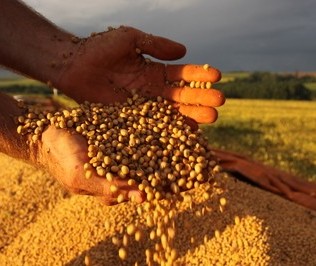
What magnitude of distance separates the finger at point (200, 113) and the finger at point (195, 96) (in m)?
0.03

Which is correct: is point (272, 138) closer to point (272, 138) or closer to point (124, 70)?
point (272, 138)

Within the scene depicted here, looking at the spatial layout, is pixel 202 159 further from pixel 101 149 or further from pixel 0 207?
pixel 0 207

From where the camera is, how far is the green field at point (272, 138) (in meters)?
6.42

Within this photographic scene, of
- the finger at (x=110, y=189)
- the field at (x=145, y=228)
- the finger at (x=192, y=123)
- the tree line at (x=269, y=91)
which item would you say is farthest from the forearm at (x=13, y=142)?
the tree line at (x=269, y=91)

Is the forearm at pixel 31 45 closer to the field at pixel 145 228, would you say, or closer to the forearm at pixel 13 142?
the forearm at pixel 13 142

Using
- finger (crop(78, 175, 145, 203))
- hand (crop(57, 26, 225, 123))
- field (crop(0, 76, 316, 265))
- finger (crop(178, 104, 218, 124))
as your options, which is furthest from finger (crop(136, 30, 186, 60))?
finger (crop(78, 175, 145, 203))

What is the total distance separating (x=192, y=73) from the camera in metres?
2.64

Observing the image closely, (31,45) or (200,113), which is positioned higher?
(31,45)

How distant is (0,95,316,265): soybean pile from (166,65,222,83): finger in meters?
0.19

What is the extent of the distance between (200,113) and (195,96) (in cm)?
11

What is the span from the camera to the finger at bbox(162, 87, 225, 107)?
97.3 inches

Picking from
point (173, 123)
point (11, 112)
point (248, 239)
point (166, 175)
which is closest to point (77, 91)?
point (11, 112)

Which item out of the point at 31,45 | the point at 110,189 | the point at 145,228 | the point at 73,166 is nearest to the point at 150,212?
the point at 110,189

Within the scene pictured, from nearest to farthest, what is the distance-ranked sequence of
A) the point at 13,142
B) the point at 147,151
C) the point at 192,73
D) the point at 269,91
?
1. the point at 147,151
2. the point at 13,142
3. the point at 192,73
4. the point at 269,91
